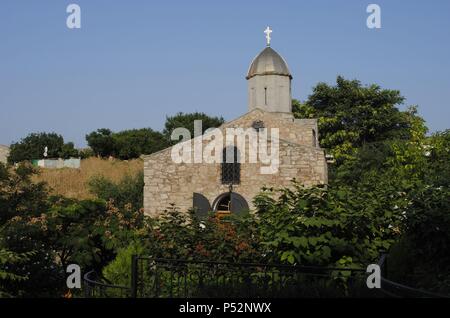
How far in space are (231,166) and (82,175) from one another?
1304 centimetres

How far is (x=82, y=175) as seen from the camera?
102ft

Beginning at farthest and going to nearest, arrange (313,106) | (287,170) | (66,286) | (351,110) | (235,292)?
(313,106)
(351,110)
(287,170)
(66,286)
(235,292)

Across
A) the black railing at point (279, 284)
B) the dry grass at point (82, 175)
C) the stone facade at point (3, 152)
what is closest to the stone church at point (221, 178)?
the dry grass at point (82, 175)

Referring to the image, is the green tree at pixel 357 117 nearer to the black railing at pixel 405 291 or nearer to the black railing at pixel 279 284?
the black railing at pixel 279 284

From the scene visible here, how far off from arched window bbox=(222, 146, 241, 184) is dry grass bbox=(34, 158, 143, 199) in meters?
9.13

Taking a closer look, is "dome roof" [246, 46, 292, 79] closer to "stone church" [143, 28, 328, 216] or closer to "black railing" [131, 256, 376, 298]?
"stone church" [143, 28, 328, 216]

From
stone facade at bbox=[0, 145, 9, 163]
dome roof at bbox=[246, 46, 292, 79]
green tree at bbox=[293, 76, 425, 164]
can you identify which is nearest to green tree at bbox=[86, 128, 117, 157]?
stone facade at bbox=[0, 145, 9, 163]

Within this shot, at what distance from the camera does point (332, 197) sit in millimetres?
9281

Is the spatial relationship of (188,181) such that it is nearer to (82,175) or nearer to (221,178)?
(221,178)

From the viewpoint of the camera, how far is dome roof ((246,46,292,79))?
27.3m
